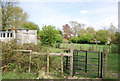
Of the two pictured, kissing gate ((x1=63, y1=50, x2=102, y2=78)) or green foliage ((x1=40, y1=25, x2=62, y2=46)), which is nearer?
kissing gate ((x1=63, y1=50, x2=102, y2=78))

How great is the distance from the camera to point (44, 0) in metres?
6.87

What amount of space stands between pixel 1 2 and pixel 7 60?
17.7 meters

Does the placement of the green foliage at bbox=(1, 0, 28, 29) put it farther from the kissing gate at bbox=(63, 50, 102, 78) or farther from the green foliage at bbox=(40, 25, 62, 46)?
the kissing gate at bbox=(63, 50, 102, 78)

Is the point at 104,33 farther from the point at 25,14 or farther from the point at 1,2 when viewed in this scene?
the point at 1,2

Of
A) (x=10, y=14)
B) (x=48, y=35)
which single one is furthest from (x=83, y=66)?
(x=10, y=14)

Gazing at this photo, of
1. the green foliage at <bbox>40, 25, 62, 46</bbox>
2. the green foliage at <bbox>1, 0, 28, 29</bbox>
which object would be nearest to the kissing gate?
the green foliage at <bbox>40, 25, 62, 46</bbox>

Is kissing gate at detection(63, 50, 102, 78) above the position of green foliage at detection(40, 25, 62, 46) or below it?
below

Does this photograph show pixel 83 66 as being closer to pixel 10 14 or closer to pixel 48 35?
pixel 48 35

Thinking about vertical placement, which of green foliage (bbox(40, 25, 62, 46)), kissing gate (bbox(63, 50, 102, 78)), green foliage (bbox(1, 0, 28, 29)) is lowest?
kissing gate (bbox(63, 50, 102, 78))

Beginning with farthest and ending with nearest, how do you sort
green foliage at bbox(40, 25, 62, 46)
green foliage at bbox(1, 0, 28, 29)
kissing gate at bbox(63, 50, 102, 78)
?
green foliage at bbox(1, 0, 28, 29) < green foliage at bbox(40, 25, 62, 46) < kissing gate at bbox(63, 50, 102, 78)

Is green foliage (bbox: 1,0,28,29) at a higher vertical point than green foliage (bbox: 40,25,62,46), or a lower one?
higher

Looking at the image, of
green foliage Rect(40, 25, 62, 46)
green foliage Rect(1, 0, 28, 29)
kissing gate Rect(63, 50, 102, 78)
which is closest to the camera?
kissing gate Rect(63, 50, 102, 78)

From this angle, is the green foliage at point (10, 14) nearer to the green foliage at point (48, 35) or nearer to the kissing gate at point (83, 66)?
the green foliage at point (48, 35)

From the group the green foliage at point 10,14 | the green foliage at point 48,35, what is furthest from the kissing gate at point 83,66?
the green foliage at point 10,14
